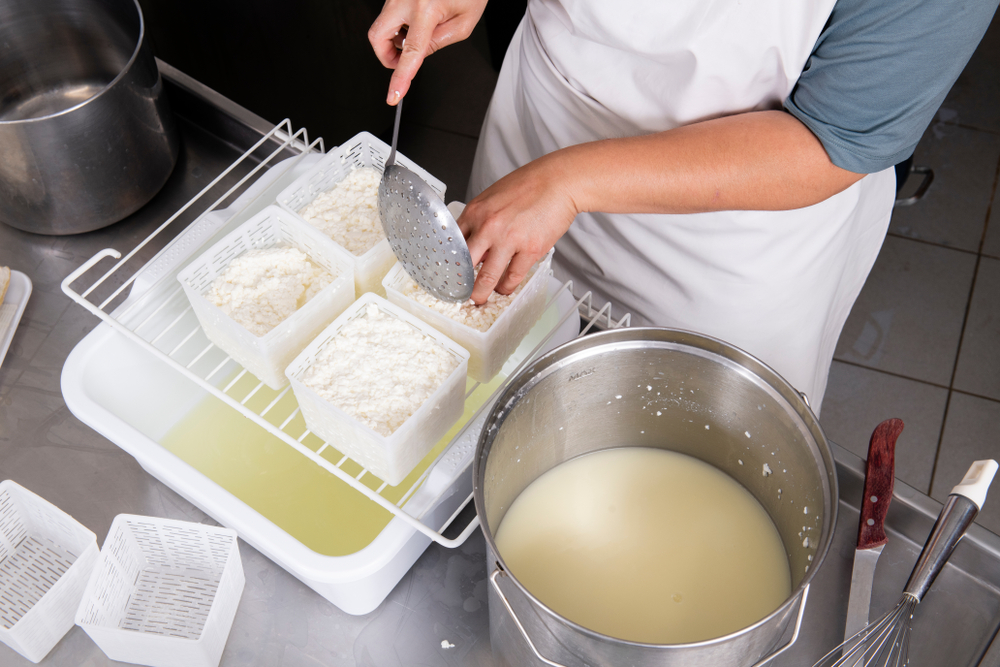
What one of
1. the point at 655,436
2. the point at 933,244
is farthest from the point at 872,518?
the point at 933,244

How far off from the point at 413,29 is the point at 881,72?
442 millimetres

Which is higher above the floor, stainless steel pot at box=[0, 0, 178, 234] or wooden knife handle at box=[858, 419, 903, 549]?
wooden knife handle at box=[858, 419, 903, 549]

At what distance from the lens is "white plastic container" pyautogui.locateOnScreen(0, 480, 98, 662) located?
2.36 feet

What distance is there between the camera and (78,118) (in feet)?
2.87

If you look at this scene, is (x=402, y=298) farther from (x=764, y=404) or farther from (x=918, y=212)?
(x=918, y=212)

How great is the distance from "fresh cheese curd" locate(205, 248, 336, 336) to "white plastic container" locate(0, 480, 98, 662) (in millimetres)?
246

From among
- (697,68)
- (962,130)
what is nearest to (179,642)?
(697,68)

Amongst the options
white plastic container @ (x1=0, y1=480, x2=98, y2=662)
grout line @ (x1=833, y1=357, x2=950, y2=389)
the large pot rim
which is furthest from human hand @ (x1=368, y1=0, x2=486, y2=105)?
grout line @ (x1=833, y1=357, x2=950, y2=389)

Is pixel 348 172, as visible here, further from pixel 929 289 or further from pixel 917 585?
pixel 929 289

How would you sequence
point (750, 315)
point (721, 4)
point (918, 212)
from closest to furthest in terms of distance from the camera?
point (721, 4), point (750, 315), point (918, 212)

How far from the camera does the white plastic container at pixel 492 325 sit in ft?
2.46

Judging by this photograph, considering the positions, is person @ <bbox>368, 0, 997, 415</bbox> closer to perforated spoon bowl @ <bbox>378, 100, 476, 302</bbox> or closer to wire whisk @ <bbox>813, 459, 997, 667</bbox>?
perforated spoon bowl @ <bbox>378, 100, 476, 302</bbox>

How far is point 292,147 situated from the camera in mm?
1060

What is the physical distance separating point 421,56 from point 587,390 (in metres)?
0.37
